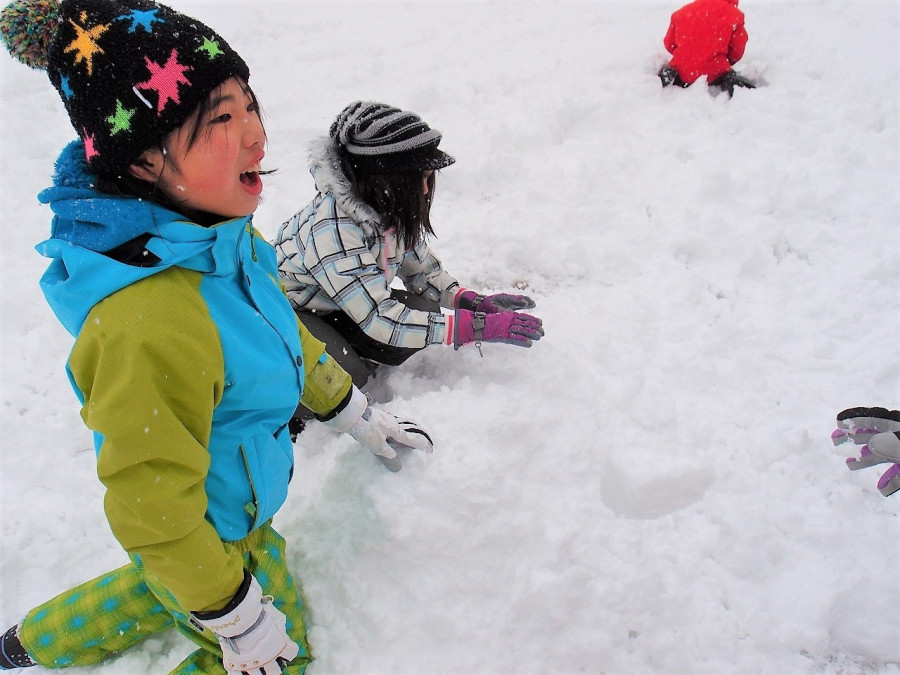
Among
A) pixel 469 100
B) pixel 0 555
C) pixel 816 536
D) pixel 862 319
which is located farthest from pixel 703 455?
pixel 469 100

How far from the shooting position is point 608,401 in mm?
2473

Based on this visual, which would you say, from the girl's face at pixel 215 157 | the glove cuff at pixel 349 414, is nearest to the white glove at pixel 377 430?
the glove cuff at pixel 349 414

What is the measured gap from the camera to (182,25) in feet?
3.95

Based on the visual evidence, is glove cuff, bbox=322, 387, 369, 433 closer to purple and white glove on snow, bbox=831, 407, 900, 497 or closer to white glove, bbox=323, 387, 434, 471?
white glove, bbox=323, 387, 434, 471

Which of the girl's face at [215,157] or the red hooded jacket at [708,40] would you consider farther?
the red hooded jacket at [708,40]

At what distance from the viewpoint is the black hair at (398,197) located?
2.28 metres

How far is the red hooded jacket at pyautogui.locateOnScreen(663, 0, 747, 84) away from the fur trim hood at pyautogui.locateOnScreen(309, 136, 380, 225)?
3.26m

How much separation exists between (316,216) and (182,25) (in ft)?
3.96

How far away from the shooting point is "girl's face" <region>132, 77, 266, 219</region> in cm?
121

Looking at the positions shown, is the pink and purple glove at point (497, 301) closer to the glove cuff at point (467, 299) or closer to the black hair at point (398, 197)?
the glove cuff at point (467, 299)

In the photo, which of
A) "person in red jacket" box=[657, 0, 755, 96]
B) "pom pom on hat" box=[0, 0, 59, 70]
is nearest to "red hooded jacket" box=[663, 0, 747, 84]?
"person in red jacket" box=[657, 0, 755, 96]

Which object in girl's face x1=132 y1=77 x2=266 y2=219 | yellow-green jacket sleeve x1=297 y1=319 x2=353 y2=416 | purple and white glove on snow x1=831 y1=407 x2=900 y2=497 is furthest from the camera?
yellow-green jacket sleeve x1=297 y1=319 x2=353 y2=416

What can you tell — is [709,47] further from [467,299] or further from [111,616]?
[111,616]

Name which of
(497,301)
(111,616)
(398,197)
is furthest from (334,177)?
(111,616)
